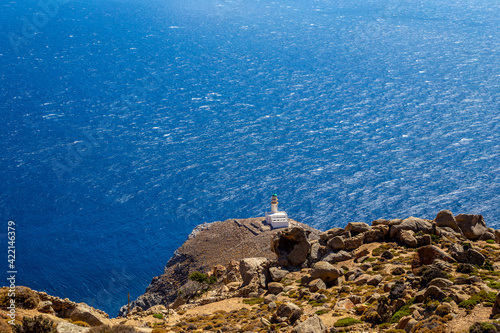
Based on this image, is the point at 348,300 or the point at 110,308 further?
the point at 110,308

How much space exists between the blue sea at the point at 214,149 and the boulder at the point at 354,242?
47509 mm

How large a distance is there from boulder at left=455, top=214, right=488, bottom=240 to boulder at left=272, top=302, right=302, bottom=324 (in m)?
20.9

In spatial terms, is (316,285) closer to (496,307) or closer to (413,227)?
(413,227)

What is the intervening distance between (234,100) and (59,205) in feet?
233

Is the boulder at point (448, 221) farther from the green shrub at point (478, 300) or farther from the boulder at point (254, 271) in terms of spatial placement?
the boulder at point (254, 271)

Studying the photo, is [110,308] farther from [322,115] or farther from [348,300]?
[322,115]

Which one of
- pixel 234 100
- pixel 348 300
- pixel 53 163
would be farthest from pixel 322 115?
pixel 348 300

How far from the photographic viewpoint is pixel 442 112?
15050 cm

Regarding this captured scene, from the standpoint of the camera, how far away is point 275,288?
48531 millimetres

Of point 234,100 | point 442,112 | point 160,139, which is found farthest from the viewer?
point 234,100

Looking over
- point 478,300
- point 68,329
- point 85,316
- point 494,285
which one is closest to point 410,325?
point 478,300

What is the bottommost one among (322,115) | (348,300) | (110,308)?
(110,308)

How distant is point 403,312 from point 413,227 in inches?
659

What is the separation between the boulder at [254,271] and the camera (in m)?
50.8
